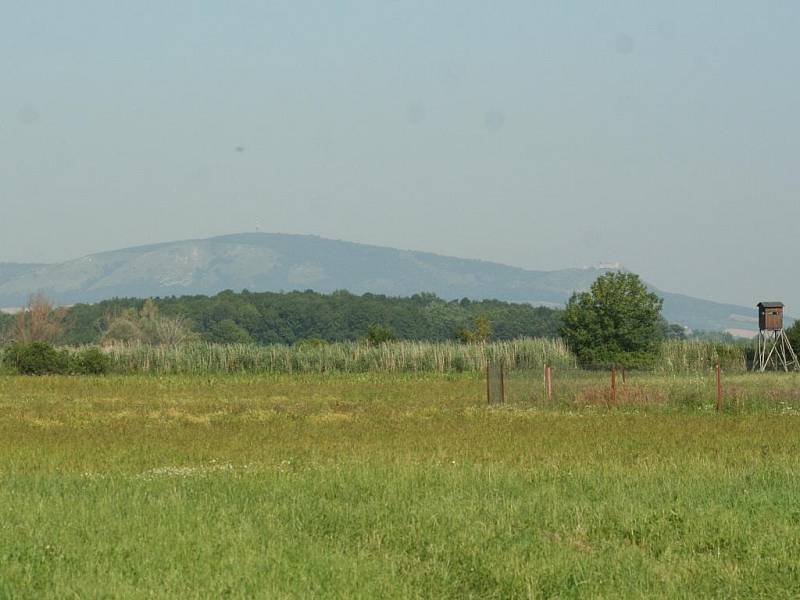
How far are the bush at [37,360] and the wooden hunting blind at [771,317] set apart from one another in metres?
41.3

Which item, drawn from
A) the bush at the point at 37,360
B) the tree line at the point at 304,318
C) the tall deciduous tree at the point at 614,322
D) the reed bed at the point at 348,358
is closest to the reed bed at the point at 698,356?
the reed bed at the point at 348,358

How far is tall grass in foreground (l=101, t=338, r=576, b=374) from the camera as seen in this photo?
7094 centimetres

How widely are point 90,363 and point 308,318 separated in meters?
111

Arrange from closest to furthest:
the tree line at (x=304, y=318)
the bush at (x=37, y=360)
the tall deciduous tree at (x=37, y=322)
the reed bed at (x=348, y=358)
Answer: the bush at (x=37, y=360) → the reed bed at (x=348, y=358) → the tall deciduous tree at (x=37, y=322) → the tree line at (x=304, y=318)

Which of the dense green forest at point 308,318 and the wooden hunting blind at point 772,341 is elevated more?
the dense green forest at point 308,318

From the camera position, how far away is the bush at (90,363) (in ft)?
220

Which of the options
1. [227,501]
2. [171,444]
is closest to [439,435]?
[171,444]

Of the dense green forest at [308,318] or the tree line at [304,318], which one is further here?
the dense green forest at [308,318]

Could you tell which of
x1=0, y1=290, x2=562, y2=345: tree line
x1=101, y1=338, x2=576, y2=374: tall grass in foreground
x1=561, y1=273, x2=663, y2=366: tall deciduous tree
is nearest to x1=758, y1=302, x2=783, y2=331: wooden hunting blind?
x1=561, y1=273, x2=663, y2=366: tall deciduous tree

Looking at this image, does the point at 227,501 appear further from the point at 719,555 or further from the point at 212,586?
the point at 719,555

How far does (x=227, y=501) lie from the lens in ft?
52.1

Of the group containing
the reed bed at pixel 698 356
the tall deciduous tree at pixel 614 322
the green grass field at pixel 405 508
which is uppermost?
the tall deciduous tree at pixel 614 322

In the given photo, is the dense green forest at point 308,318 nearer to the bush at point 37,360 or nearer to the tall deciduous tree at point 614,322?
the tall deciduous tree at point 614,322

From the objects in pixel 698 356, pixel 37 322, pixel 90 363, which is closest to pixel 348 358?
pixel 90 363
